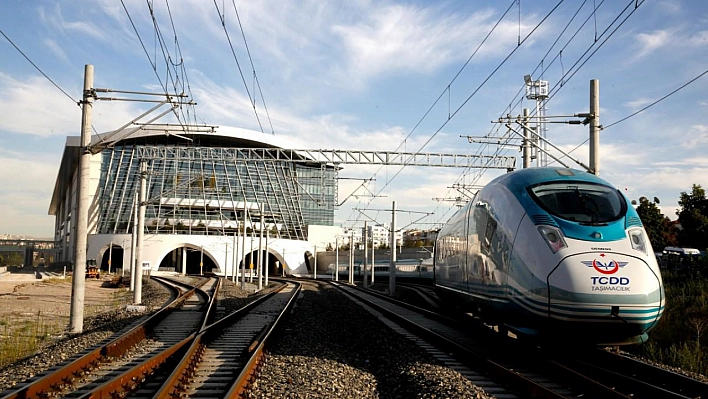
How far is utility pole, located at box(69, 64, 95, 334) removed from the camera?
58.1 ft

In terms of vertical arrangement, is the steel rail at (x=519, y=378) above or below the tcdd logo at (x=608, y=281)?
below

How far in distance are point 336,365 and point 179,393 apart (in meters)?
3.24

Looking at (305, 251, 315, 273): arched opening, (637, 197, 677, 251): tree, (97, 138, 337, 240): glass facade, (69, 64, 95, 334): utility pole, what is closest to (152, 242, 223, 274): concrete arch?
(97, 138, 337, 240): glass facade

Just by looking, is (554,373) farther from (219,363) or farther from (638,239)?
(219,363)

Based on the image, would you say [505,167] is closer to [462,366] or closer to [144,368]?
[462,366]

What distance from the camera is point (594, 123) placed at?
1950cm

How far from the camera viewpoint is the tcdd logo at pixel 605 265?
9969 mm

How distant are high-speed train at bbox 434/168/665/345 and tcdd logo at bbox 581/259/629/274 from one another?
0.01 m

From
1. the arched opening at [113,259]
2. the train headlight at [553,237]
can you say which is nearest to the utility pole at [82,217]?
the train headlight at [553,237]

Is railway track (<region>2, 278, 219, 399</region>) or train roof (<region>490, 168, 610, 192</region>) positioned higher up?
train roof (<region>490, 168, 610, 192</region>)

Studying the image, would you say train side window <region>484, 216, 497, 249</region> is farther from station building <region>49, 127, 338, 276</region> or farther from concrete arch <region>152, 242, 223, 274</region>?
concrete arch <region>152, 242, 223, 274</region>

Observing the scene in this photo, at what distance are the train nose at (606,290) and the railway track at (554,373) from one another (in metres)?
0.80

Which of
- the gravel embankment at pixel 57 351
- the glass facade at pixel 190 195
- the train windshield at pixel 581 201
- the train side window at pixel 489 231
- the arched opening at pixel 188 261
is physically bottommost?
the gravel embankment at pixel 57 351

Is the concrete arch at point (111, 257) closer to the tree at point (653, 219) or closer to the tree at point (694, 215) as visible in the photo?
the tree at point (653, 219)
